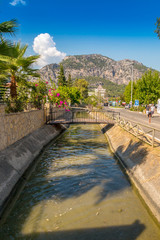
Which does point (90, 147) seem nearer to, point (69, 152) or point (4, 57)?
point (69, 152)

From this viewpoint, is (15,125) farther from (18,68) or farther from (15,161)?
(18,68)

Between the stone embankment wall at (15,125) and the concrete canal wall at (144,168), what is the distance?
7445 millimetres

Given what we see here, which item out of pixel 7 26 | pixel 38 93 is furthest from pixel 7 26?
pixel 38 93

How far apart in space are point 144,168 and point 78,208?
425 centimetres

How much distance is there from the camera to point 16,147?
12453 mm

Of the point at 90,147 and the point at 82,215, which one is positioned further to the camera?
the point at 90,147

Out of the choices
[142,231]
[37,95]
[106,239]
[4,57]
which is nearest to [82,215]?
[106,239]

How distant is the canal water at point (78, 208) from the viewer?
6375 mm

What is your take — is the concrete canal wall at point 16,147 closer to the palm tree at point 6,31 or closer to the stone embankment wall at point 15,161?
the stone embankment wall at point 15,161

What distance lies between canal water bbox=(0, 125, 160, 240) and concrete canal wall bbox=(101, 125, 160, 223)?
43 centimetres

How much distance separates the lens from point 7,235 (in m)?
6.27

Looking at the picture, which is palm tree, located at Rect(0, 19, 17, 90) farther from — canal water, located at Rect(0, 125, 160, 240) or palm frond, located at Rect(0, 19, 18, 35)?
canal water, located at Rect(0, 125, 160, 240)

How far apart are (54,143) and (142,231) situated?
14859 mm

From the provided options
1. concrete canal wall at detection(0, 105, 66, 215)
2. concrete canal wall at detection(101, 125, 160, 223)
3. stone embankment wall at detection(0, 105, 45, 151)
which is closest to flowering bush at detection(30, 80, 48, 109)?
stone embankment wall at detection(0, 105, 45, 151)
